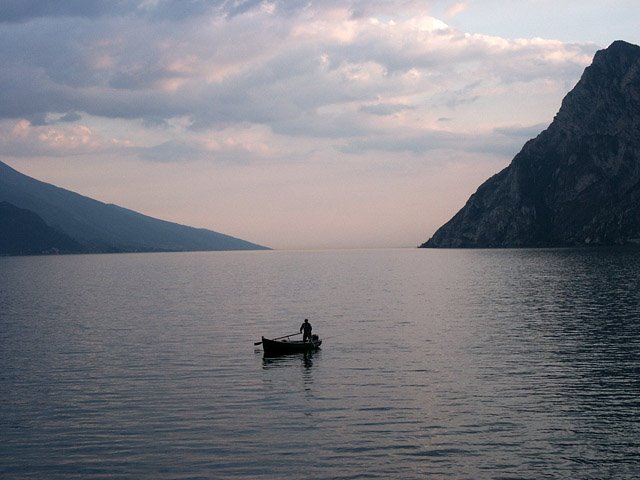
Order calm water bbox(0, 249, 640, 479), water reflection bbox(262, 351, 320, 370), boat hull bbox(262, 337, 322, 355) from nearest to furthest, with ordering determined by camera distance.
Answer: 1. calm water bbox(0, 249, 640, 479)
2. water reflection bbox(262, 351, 320, 370)
3. boat hull bbox(262, 337, 322, 355)

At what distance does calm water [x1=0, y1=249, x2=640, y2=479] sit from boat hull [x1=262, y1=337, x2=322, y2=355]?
1.63 metres

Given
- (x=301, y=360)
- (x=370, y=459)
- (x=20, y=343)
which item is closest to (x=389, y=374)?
(x=301, y=360)

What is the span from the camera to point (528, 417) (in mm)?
36906

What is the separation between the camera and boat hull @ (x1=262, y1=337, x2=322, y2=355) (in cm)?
5941

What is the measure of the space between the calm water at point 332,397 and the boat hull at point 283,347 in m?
1.63

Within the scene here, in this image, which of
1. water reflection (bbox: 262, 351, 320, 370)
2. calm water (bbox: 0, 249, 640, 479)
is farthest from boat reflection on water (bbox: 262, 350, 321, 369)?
calm water (bbox: 0, 249, 640, 479)

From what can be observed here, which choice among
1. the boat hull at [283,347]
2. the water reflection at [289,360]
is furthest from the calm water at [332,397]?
the boat hull at [283,347]

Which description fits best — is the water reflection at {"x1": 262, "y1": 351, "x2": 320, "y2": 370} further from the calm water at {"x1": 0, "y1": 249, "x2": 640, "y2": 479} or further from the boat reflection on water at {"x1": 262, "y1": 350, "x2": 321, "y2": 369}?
the calm water at {"x1": 0, "y1": 249, "x2": 640, "y2": 479}

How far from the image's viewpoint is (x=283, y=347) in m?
59.8

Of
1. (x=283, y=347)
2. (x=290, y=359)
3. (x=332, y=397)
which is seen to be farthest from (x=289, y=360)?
(x=332, y=397)

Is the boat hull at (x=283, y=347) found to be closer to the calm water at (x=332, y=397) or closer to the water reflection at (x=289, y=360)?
the water reflection at (x=289, y=360)

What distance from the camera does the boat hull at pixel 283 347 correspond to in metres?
59.4

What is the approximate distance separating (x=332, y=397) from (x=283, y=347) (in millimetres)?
17724

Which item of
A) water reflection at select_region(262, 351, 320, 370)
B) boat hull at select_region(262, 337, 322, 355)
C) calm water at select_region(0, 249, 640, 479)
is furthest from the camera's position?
boat hull at select_region(262, 337, 322, 355)
